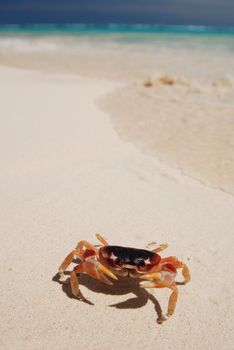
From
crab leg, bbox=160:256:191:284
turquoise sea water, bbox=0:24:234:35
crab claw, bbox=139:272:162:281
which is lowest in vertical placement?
turquoise sea water, bbox=0:24:234:35

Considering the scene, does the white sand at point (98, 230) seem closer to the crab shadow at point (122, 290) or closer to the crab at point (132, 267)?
the crab shadow at point (122, 290)

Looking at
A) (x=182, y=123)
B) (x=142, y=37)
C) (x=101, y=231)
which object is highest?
(x=101, y=231)

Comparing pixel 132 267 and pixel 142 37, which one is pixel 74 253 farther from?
pixel 142 37

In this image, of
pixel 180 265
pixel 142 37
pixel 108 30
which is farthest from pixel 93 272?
pixel 108 30

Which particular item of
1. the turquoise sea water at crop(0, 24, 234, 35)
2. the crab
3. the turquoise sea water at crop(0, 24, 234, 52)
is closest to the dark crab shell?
the crab

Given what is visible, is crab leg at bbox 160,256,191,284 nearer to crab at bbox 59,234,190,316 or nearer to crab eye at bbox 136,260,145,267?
crab at bbox 59,234,190,316

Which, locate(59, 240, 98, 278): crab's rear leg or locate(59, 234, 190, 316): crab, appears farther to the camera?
locate(59, 240, 98, 278): crab's rear leg
